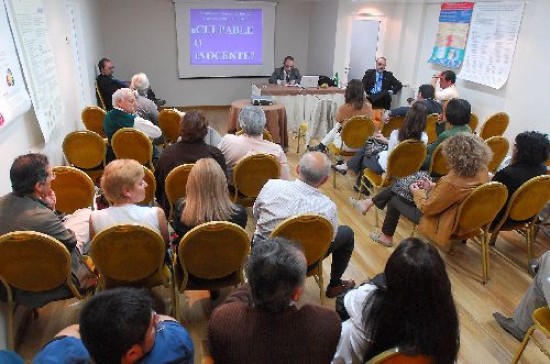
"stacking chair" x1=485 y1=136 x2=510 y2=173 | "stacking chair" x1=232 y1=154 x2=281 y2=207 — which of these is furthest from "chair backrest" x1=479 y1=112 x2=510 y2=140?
"stacking chair" x1=232 y1=154 x2=281 y2=207

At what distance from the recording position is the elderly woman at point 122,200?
2293 mm

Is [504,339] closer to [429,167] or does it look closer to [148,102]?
[429,167]

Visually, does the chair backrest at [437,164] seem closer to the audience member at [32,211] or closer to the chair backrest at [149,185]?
the chair backrest at [149,185]

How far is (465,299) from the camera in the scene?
3.09 meters

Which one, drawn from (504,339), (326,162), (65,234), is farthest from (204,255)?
(504,339)

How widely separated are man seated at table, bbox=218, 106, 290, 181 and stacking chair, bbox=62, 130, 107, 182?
51.3 inches

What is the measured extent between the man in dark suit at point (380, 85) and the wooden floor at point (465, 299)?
4.06 metres

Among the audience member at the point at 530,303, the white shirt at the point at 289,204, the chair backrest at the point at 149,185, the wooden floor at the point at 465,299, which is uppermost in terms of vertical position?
the white shirt at the point at 289,204

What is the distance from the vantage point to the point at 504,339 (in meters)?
2.69

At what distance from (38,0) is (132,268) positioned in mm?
3375

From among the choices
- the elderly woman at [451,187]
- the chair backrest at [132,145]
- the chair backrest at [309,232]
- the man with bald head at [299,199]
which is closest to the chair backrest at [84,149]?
the chair backrest at [132,145]

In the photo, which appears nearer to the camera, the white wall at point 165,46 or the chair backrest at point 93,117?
the chair backrest at point 93,117

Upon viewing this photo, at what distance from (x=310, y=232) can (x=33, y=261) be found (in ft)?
4.92

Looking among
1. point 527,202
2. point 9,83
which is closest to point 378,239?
point 527,202
